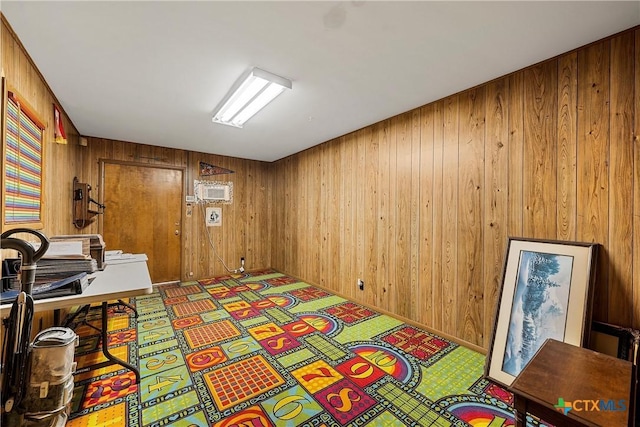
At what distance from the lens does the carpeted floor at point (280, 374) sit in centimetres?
167

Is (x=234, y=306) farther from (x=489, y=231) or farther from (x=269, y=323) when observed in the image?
(x=489, y=231)

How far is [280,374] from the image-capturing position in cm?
208

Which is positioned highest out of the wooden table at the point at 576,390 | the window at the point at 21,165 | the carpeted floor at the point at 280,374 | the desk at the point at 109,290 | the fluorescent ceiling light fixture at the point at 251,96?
the fluorescent ceiling light fixture at the point at 251,96

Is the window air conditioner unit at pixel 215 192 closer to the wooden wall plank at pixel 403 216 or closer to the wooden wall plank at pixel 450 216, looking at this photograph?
the wooden wall plank at pixel 403 216

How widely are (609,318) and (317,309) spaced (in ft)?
8.76

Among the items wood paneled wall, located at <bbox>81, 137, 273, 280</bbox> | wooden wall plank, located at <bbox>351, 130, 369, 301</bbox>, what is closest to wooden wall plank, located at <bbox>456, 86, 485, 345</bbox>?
wooden wall plank, located at <bbox>351, 130, 369, 301</bbox>

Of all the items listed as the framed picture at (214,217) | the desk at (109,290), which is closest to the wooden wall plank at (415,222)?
the desk at (109,290)

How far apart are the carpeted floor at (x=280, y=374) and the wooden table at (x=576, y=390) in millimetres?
651

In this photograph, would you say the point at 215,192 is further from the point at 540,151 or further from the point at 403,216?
the point at 540,151

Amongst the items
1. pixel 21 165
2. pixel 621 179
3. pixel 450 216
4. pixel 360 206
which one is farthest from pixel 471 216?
pixel 21 165

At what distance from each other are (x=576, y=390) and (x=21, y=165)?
3.40 m

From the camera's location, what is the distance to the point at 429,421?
1629 millimetres

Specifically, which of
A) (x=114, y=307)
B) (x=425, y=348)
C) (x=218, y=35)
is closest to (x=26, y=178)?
(x=218, y=35)

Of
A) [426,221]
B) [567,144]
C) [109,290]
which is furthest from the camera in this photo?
[426,221]
